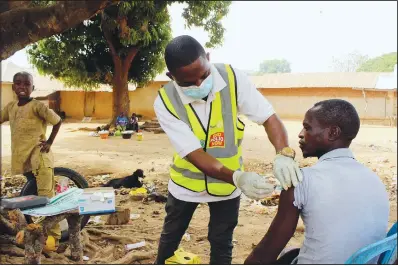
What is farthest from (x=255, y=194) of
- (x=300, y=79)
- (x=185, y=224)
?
(x=300, y=79)

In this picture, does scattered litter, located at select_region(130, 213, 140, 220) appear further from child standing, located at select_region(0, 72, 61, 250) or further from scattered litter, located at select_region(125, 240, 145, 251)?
child standing, located at select_region(0, 72, 61, 250)

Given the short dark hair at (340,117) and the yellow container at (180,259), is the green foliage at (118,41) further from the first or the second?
the short dark hair at (340,117)

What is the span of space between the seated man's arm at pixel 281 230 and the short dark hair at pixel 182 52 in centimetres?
77

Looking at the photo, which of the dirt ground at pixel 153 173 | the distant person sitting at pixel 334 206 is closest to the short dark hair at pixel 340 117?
the distant person sitting at pixel 334 206

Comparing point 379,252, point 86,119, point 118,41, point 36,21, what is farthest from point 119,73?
point 379,252

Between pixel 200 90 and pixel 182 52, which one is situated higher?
pixel 182 52

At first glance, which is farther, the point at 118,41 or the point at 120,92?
the point at 120,92

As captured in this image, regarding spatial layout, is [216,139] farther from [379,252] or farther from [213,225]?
[379,252]

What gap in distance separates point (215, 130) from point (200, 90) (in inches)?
8.8

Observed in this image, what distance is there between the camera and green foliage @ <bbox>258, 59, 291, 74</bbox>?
197 feet

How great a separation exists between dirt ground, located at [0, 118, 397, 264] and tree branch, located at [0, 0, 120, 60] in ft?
5.90

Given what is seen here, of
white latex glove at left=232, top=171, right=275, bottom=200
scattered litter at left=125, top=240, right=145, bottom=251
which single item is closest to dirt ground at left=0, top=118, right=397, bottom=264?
scattered litter at left=125, top=240, right=145, bottom=251

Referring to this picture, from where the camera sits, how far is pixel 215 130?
82.7 inches

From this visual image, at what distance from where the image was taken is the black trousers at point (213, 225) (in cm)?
222
